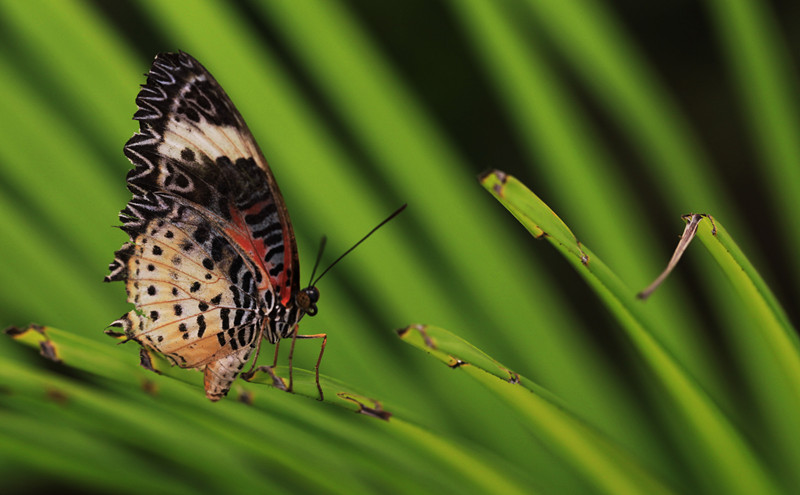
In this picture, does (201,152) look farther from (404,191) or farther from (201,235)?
(404,191)

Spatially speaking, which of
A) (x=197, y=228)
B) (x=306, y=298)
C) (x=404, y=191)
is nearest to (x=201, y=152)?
(x=197, y=228)

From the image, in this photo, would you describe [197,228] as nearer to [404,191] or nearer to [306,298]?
[306,298]

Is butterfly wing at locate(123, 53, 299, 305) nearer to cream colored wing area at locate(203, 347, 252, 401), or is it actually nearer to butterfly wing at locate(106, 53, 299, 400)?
butterfly wing at locate(106, 53, 299, 400)

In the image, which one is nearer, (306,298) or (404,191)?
(306,298)

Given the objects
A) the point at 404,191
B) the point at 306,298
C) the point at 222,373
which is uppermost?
the point at 404,191

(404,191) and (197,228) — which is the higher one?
(404,191)

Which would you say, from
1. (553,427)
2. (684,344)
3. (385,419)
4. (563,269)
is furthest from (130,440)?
(563,269)

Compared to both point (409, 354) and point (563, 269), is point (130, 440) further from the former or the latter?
point (563, 269)
